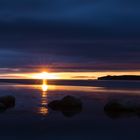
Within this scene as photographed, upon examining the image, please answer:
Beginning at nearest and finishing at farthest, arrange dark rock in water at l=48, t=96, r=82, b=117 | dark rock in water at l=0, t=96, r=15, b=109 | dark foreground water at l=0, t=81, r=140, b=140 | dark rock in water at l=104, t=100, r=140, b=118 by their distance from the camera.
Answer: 1. dark foreground water at l=0, t=81, r=140, b=140
2. dark rock in water at l=104, t=100, r=140, b=118
3. dark rock in water at l=48, t=96, r=82, b=117
4. dark rock in water at l=0, t=96, r=15, b=109

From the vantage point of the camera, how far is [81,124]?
31.3 metres

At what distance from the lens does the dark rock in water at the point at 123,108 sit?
1448 inches

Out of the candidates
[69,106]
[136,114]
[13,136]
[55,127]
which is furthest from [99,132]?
[69,106]

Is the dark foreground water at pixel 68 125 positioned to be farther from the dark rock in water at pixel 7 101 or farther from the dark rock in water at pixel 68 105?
the dark rock in water at pixel 7 101

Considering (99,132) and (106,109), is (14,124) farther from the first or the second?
(106,109)

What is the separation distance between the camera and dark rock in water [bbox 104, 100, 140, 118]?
36.8 m

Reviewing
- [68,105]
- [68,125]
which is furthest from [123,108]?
[68,125]

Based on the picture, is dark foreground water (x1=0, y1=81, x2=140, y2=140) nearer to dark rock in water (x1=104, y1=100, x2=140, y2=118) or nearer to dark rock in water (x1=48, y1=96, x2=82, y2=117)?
dark rock in water (x1=104, y1=100, x2=140, y2=118)

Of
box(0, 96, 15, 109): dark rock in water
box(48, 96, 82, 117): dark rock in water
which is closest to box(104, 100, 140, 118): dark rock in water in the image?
box(48, 96, 82, 117): dark rock in water

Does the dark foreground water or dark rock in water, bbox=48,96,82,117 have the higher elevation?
dark rock in water, bbox=48,96,82,117

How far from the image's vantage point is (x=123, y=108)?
37.8 m

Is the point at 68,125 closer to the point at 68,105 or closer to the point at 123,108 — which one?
the point at 123,108

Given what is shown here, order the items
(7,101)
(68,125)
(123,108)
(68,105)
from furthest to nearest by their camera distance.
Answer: (7,101) → (68,105) → (123,108) → (68,125)

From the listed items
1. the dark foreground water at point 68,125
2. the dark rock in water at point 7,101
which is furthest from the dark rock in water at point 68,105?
the dark rock in water at point 7,101
